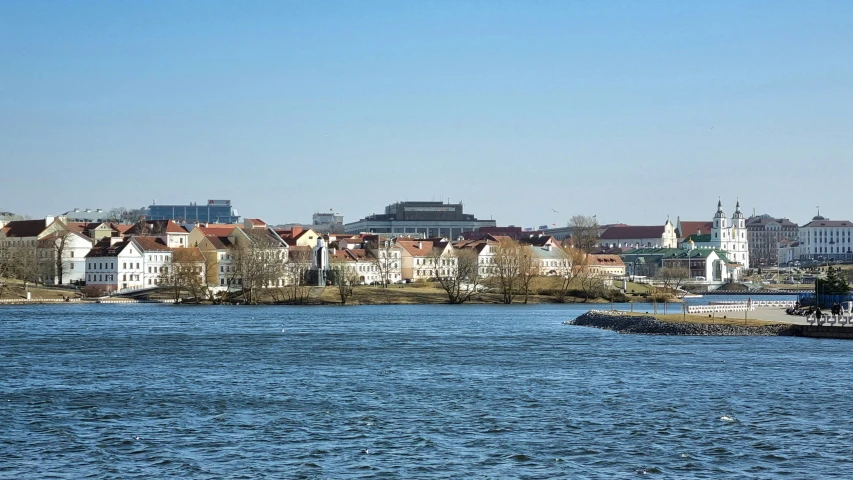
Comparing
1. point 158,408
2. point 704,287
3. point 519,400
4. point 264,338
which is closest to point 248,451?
point 158,408

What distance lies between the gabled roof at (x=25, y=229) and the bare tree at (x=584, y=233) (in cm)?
7120

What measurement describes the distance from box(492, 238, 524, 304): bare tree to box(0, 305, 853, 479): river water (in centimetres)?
5298

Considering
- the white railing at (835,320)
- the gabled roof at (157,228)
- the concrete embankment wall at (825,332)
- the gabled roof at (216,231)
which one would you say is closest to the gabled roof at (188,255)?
the gabled roof at (216,231)

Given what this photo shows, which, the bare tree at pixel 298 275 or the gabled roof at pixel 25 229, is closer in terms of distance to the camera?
the bare tree at pixel 298 275

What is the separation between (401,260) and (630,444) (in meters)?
120

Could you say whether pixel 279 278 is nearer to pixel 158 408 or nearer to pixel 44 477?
pixel 158 408

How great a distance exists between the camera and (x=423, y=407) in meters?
33.8

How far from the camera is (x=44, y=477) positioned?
24.1 meters

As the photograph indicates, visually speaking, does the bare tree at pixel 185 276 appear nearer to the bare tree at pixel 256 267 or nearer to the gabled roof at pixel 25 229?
the bare tree at pixel 256 267

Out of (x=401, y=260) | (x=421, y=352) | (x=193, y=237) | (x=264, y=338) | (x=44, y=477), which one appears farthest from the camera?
(x=401, y=260)

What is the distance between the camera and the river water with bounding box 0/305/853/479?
2566 centimetres

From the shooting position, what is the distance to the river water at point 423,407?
84.2 ft

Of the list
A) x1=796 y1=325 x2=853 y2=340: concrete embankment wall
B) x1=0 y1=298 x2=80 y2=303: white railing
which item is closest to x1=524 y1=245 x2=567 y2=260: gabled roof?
x1=0 y1=298 x2=80 y2=303: white railing

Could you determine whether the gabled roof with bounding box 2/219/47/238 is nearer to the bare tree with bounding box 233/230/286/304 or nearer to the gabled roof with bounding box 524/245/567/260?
the bare tree with bounding box 233/230/286/304
